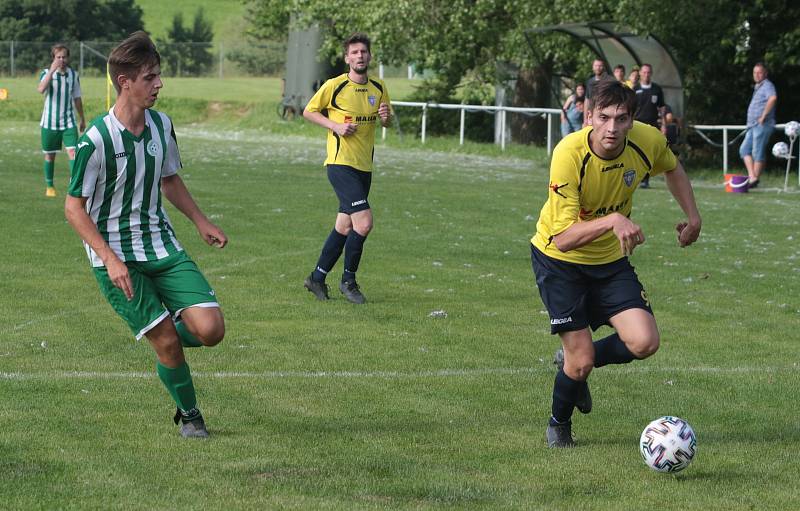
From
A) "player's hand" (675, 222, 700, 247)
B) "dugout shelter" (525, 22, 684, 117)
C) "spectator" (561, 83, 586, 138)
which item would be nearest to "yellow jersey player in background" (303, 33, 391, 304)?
"player's hand" (675, 222, 700, 247)

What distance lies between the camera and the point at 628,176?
20.4 ft

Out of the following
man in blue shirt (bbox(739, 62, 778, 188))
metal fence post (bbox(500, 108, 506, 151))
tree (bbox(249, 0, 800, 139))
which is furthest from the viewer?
metal fence post (bbox(500, 108, 506, 151))

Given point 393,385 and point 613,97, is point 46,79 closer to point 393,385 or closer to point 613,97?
point 393,385

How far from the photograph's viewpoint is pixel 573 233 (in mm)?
6020

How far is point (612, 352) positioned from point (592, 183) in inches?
35.8

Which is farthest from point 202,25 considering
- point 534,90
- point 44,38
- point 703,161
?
Answer: point 703,161

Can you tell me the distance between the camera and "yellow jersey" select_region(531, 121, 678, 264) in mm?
6105

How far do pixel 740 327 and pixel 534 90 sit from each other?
25113 mm

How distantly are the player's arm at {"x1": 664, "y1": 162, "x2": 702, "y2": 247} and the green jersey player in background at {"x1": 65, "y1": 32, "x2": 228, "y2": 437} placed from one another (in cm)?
232

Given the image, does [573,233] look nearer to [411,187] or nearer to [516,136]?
[411,187]

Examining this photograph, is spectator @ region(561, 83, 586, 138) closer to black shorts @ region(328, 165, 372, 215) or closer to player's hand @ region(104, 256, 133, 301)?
black shorts @ region(328, 165, 372, 215)

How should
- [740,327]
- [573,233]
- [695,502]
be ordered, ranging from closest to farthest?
[695,502] < [573,233] < [740,327]

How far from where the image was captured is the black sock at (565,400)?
6.28 metres

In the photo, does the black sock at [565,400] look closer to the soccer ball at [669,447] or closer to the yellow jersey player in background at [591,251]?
the yellow jersey player in background at [591,251]
